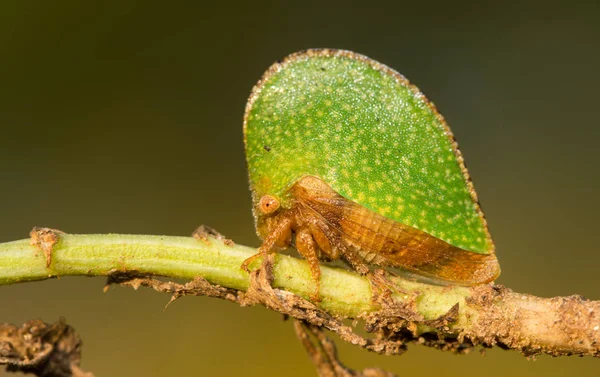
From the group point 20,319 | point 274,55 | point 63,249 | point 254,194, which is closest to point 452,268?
point 254,194

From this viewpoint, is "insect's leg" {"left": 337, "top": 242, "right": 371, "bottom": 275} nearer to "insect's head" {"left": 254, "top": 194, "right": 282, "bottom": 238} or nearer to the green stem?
the green stem

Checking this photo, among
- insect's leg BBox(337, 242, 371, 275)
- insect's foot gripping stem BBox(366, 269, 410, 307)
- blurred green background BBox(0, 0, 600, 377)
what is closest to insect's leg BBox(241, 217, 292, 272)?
insect's leg BBox(337, 242, 371, 275)

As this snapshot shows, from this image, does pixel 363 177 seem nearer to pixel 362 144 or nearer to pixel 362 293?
pixel 362 144

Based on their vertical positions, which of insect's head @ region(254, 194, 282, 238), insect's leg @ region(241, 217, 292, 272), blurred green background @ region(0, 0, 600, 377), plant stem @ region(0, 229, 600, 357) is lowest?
plant stem @ region(0, 229, 600, 357)

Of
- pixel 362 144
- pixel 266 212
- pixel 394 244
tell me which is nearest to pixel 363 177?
pixel 362 144

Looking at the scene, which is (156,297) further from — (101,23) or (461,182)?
(461,182)

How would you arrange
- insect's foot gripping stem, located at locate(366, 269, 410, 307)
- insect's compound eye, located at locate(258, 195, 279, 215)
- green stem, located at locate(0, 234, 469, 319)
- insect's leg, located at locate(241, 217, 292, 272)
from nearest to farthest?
green stem, located at locate(0, 234, 469, 319) < insect's foot gripping stem, located at locate(366, 269, 410, 307) < insect's leg, located at locate(241, 217, 292, 272) < insect's compound eye, located at locate(258, 195, 279, 215)

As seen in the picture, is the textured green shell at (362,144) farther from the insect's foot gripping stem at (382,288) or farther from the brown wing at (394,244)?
the insect's foot gripping stem at (382,288)

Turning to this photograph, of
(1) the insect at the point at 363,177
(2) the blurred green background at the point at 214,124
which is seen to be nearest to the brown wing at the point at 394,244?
(1) the insect at the point at 363,177
